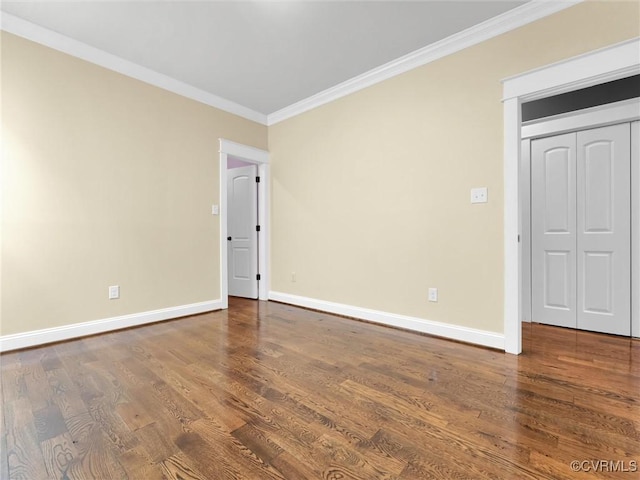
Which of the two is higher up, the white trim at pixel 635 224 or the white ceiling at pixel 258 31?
the white ceiling at pixel 258 31

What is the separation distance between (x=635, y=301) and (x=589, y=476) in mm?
2478

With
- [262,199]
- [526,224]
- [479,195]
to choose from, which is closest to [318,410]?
[479,195]

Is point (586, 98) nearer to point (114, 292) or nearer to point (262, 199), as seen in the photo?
point (262, 199)

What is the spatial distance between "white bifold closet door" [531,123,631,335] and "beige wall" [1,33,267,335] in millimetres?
3793

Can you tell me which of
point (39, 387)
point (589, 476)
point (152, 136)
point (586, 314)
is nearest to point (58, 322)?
point (39, 387)

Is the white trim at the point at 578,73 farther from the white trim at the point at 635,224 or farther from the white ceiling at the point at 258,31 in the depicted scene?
the white trim at the point at 635,224

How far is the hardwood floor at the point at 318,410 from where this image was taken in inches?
47.8

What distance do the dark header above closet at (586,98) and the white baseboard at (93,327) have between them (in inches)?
171

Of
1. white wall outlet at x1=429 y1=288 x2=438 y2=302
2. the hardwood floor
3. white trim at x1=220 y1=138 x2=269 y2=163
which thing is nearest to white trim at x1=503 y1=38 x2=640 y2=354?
the hardwood floor

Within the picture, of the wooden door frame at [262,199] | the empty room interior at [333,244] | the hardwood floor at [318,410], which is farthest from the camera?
the wooden door frame at [262,199]

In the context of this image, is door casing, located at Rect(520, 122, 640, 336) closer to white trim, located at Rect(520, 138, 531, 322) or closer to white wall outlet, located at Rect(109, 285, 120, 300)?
white trim, located at Rect(520, 138, 531, 322)

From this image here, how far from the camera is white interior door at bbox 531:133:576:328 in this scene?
3.08 meters

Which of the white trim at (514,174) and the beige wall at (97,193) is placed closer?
the white trim at (514,174)


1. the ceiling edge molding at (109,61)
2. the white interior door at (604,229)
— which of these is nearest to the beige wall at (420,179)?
the ceiling edge molding at (109,61)
